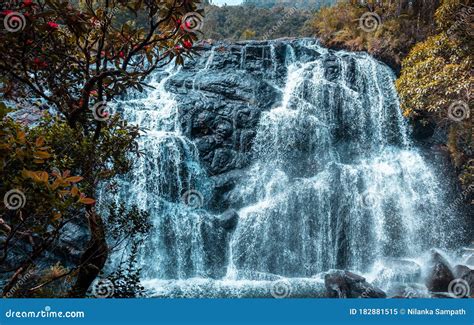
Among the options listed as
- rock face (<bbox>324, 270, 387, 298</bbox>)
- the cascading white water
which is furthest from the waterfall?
rock face (<bbox>324, 270, 387, 298</bbox>)

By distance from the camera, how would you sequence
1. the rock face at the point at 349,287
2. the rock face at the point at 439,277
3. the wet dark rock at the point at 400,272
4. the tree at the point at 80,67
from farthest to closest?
the wet dark rock at the point at 400,272 < the rock face at the point at 439,277 < the rock face at the point at 349,287 < the tree at the point at 80,67

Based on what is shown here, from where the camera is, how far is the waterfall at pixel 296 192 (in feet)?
39.9

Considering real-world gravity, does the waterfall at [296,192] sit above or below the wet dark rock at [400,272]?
above

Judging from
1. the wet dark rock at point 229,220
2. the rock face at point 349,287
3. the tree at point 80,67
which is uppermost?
the tree at point 80,67

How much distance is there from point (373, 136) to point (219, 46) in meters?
8.58

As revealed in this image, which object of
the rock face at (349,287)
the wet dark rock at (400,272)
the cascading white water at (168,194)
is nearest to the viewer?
the rock face at (349,287)

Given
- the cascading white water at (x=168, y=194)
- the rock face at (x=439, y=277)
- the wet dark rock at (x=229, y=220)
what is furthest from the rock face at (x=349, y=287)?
the cascading white water at (x=168, y=194)

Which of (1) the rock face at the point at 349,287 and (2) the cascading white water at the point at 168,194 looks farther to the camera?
(2) the cascading white water at the point at 168,194

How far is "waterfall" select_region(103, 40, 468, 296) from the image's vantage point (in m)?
→ 12.1

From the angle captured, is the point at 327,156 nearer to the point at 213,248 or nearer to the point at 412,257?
the point at 412,257

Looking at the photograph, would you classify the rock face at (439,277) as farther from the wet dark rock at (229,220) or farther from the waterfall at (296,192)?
the wet dark rock at (229,220)

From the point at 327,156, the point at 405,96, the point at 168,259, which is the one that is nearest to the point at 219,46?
the point at 327,156

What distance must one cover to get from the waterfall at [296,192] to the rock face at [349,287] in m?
2.07

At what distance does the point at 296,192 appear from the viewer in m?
13.0
